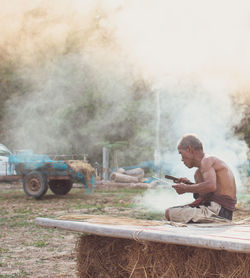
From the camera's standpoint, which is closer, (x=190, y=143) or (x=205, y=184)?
(x=205, y=184)

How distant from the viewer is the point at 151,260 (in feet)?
11.5

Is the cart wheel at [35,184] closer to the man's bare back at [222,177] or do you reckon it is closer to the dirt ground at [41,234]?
the dirt ground at [41,234]

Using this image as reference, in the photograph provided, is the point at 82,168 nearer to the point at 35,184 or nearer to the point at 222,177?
the point at 35,184

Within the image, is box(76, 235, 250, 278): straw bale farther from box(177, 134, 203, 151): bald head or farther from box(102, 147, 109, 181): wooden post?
box(102, 147, 109, 181): wooden post

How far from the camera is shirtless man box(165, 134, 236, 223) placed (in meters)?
4.09

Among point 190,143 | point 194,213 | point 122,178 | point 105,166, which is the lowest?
point 122,178

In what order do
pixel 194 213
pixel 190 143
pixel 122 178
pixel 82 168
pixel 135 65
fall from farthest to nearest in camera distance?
pixel 135 65 < pixel 122 178 < pixel 82 168 < pixel 190 143 < pixel 194 213

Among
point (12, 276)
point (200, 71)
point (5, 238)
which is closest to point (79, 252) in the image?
point (12, 276)

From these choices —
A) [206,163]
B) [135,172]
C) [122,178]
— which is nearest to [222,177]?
[206,163]

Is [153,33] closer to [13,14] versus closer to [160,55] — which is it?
[160,55]

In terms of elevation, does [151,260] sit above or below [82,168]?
above

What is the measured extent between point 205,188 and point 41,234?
11.9ft

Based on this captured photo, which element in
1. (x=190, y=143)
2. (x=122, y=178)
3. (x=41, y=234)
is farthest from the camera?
(x=122, y=178)

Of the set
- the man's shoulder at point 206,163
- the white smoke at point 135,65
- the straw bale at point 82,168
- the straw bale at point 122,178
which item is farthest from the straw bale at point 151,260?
the straw bale at point 122,178
